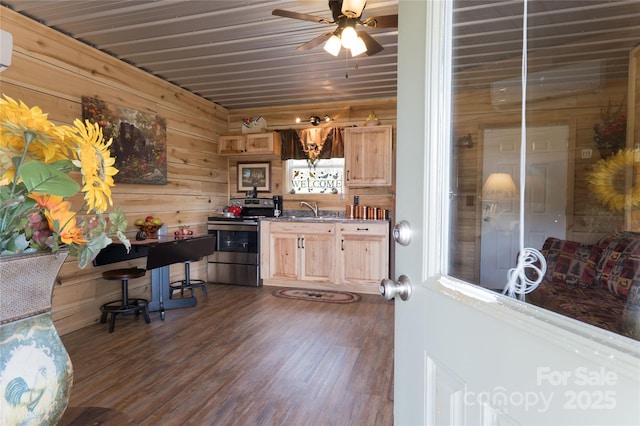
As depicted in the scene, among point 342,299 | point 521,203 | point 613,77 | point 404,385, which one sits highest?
point 613,77

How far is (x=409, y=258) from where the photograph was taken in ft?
2.81

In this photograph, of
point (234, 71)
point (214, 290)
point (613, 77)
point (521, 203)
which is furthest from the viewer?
point (214, 290)

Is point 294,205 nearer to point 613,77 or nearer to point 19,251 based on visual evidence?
point 613,77

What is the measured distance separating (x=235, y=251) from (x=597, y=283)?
439 centimetres

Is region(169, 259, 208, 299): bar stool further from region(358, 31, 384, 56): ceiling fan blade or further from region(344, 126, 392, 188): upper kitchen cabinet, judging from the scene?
region(358, 31, 384, 56): ceiling fan blade

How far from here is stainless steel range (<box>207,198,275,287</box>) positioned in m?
4.68

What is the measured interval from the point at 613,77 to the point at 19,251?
1.76 m

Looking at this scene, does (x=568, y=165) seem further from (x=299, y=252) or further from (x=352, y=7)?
(x=299, y=252)

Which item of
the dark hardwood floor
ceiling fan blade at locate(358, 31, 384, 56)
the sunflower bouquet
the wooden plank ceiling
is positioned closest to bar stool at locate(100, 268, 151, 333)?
the dark hardwood floor

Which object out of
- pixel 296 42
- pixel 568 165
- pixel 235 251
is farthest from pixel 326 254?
pixel 568 165

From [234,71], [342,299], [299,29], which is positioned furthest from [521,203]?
[234,71]

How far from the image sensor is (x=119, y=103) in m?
3.52

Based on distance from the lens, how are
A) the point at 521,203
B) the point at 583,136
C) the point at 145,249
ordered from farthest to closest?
1. the point at 145,249
2. the point at 583,136
3. the point at 521,203

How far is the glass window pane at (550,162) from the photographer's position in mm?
700
